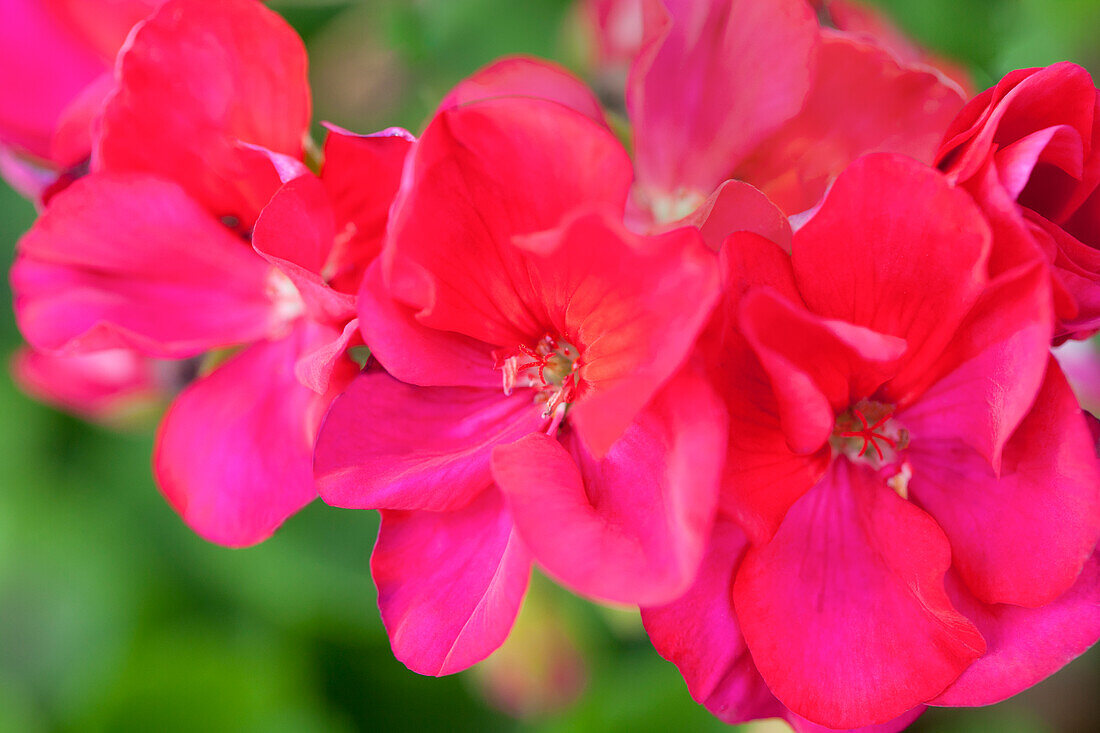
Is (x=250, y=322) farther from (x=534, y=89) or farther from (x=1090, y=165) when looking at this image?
(x=1090, y=165)

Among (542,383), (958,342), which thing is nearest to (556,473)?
(542,383)

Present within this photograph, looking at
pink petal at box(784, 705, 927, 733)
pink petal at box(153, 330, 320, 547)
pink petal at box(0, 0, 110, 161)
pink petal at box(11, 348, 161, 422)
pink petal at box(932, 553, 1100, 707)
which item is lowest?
pink petal at box(11, 348, 161, 422)

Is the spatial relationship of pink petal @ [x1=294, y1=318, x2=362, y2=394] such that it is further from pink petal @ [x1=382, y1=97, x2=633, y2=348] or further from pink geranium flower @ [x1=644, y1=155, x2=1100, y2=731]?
pink geranium flower @ [x1=644, y1=155, x2=1100, y2=731]

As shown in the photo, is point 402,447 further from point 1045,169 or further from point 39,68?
point 39,68

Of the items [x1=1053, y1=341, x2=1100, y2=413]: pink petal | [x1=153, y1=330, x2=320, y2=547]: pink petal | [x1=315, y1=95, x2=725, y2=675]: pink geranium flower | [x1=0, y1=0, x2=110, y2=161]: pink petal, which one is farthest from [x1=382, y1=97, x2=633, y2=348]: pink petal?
[x1=1053, y1=341, x2=1100, y2=413]: pink petal

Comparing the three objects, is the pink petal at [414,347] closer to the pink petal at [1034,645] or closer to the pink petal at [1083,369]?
the pink petal at [1034,645]

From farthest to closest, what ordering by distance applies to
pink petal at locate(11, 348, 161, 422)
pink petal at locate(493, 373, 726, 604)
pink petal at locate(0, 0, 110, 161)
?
pink petal at locate(11, 348, 161, 422)
pink petal at locate(0, 0, 110, 161)
pink petal at locate(493, 373, 726, 604)

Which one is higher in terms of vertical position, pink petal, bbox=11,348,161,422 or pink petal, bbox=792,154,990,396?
pink petal, bbox=792,154,990,396

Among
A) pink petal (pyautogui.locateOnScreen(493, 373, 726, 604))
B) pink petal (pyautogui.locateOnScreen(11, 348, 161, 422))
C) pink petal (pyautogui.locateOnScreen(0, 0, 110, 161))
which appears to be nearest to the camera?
pink petal (pyautogui.locateOnScreen(493, 373, 726, 604))

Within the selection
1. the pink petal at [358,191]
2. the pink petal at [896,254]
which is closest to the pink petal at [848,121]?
the pink petal at [896,254]
